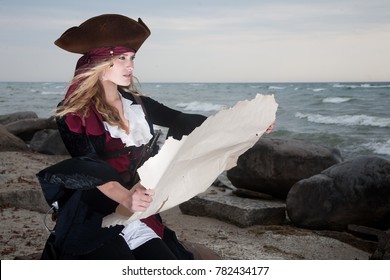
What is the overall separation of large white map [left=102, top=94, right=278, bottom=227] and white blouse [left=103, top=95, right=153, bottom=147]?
0.33 metres

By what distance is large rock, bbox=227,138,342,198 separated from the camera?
531 cm

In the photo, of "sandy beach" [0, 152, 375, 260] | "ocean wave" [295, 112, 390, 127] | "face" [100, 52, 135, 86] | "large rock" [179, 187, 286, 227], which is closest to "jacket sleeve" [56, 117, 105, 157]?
"face" [100, 52, 135, 86]

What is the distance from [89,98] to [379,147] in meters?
10.1

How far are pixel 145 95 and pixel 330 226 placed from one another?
3.09m

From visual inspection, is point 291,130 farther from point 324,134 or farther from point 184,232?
point 184,232

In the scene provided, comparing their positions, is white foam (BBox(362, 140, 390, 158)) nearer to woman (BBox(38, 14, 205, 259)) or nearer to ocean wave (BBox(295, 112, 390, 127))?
ocean wave (BBox(295, 112, 390, 127))

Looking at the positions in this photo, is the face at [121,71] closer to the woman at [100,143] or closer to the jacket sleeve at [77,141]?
the woman at [100,143]

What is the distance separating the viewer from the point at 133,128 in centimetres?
192

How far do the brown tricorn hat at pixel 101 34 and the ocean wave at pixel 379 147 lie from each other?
946 centimetres

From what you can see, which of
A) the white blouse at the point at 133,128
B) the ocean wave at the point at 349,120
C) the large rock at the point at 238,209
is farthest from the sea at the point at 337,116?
the white blouse at the point at 133,128

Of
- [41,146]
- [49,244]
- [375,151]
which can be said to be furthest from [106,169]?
[375,151]

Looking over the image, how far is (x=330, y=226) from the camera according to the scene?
4.65m

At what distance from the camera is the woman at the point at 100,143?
1752 millimetres

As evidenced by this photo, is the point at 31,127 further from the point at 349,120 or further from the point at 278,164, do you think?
Result: the point at 349,120
